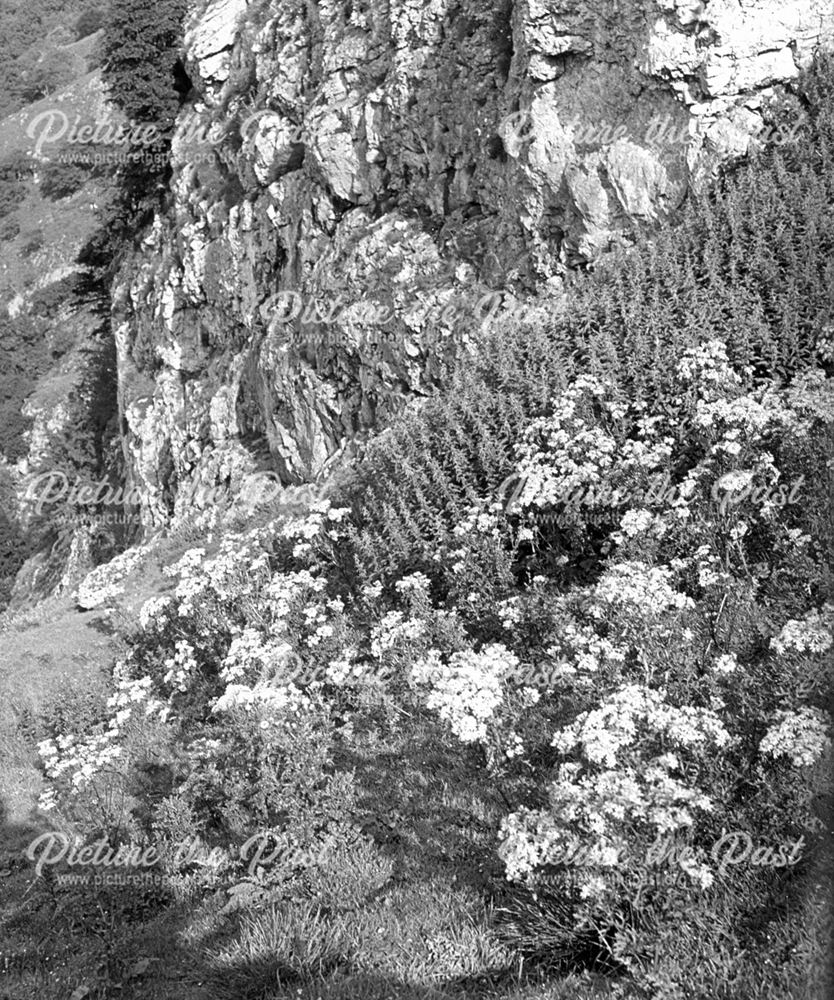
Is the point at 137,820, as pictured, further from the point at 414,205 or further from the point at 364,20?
the point at 364,20

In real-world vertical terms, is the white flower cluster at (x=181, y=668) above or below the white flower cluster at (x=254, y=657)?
below

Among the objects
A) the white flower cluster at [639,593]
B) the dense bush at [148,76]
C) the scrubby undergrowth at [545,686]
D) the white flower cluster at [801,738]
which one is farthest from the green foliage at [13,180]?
the white flower cluster at [801,738]

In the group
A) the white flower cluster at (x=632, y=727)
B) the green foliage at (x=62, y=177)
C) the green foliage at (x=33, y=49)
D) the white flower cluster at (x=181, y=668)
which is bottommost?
the white flower cluster at (x=181, y=668)

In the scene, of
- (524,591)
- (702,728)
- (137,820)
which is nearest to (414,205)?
(524,591)

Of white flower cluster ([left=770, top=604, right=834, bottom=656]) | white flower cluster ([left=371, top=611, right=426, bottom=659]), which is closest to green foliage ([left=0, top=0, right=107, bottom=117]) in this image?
white flower cluster ([left=371, top=611, right=426, bottom=659])

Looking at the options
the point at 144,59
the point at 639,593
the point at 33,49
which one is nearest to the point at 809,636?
the point at 639,593

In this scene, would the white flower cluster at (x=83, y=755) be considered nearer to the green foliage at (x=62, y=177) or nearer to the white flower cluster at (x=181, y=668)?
the white flower cluster at (x=181, y=668)
